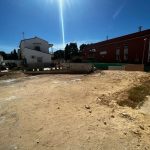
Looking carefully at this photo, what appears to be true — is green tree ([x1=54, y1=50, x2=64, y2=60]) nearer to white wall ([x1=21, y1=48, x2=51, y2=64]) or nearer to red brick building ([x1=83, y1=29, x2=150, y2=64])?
red brick building ([x1=83, y1=29, x2=150, y2=64])

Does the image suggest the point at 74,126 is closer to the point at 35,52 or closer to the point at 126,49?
the point at 126,49

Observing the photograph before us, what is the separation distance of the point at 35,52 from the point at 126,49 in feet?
59.3

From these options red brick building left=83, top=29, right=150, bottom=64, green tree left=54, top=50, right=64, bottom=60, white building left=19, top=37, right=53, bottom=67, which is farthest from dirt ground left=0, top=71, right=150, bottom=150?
green tree left=54, top=50, right=64, bottom=60

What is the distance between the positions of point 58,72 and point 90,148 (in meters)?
17.9

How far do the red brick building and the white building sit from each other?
12.8 metres

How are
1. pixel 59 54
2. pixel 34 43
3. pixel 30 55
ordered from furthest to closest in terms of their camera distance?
pixel 59 54 < pixel 34 43 < pixel 30 55

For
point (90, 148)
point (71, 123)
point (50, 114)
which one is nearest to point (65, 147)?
point (90, 148)

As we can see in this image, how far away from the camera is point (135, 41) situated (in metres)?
26.6

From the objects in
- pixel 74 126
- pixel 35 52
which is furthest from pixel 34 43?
pixel 74 126

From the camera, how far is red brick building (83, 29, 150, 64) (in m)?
24.8

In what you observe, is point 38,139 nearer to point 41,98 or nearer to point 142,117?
point 142,117

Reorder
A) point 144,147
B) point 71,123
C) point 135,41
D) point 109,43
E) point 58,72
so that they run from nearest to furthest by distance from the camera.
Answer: point 144,147, point 71,123, point 58,72, point 135,41, point 109,43

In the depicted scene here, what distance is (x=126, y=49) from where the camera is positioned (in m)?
28.7

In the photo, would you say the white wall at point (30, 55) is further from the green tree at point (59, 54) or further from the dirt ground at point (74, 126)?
the green tree at point (59, 54)
